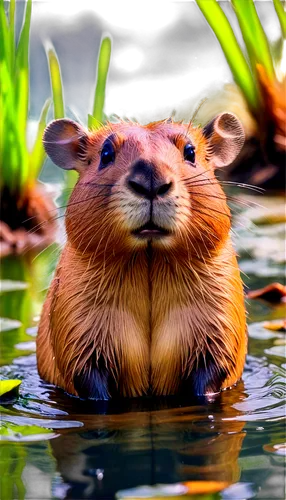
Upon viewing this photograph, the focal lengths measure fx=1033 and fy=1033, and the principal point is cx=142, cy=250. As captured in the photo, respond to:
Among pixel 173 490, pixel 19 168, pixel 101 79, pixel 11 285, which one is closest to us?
pixel 173 490

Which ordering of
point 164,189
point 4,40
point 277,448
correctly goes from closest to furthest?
point 277,448
point 164,189
point 4,40

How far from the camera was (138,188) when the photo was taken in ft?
11.1

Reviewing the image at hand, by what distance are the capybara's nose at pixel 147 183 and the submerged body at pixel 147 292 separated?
165mm

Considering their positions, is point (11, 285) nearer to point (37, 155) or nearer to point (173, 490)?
point (37, 155)

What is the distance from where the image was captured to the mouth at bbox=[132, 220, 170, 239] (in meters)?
3.43

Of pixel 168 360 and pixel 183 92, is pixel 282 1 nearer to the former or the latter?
pixel 183 92

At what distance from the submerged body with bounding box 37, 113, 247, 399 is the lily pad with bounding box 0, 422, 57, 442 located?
48cm

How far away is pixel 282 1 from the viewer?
703 cm

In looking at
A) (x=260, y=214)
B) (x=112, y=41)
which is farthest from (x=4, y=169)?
(x=260, y=214)

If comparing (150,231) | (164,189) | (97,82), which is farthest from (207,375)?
(97,82)

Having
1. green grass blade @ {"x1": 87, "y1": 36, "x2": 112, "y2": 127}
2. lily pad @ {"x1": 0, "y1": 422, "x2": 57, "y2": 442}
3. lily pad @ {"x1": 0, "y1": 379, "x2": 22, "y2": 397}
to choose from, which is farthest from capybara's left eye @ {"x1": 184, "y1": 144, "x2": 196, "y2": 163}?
green grass blade @ {"x1": 87, "y1": 36, "x2": 112, "y2": 127}

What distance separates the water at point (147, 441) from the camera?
2.63 metres

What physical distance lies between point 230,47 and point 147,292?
3.73 metres

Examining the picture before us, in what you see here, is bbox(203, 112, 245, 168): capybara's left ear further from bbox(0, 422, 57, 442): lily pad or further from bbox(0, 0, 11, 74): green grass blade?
bbox(0, 0, 11, 74): green grass blade
